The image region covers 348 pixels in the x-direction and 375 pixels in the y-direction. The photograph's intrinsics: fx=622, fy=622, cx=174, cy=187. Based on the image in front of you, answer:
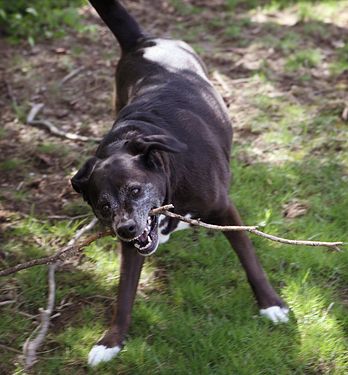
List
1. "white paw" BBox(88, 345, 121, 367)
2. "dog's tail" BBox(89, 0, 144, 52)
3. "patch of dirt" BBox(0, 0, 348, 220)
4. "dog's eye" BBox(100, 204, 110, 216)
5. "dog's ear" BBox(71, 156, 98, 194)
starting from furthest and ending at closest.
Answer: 1. "patch of dirt" BBox(0, 0, 348, 220)
2. "dog's tail" BBox(89, 0, 144, 52)
3. "white paw" BBox(88, 345, 121, 367)
4. "dog's ear" BBox(71, 156, 98, 194)
5. "dog's eye" BBox(100, 204, 110, 216)

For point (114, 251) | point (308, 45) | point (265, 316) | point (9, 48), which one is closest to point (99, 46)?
point (9, 48)

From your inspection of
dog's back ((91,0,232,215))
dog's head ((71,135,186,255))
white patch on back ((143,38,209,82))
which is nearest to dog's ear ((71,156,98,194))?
dog's head ((71,135,186,255))

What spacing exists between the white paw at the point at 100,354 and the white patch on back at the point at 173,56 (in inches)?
67.8

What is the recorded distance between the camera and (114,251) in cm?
384

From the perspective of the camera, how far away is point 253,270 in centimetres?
338

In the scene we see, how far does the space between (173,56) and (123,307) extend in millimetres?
1662

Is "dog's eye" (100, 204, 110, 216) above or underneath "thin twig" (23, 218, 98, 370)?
above

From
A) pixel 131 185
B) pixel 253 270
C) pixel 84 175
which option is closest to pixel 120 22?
pixel 84 175

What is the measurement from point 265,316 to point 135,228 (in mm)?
978

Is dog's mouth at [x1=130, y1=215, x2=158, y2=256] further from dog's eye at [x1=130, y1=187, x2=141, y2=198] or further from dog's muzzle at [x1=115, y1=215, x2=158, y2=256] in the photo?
dog's eye at [x1=130, y1=187, x2=141, y2=198]

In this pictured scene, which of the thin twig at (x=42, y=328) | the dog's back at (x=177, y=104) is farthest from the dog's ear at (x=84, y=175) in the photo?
the thin twig at (x=42, y=328)

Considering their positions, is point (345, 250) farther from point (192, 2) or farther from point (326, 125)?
point (192, 2)

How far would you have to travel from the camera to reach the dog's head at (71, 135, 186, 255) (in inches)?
111

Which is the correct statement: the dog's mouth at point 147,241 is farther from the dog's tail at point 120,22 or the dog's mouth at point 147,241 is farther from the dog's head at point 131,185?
the dog's tail at point 120,22
